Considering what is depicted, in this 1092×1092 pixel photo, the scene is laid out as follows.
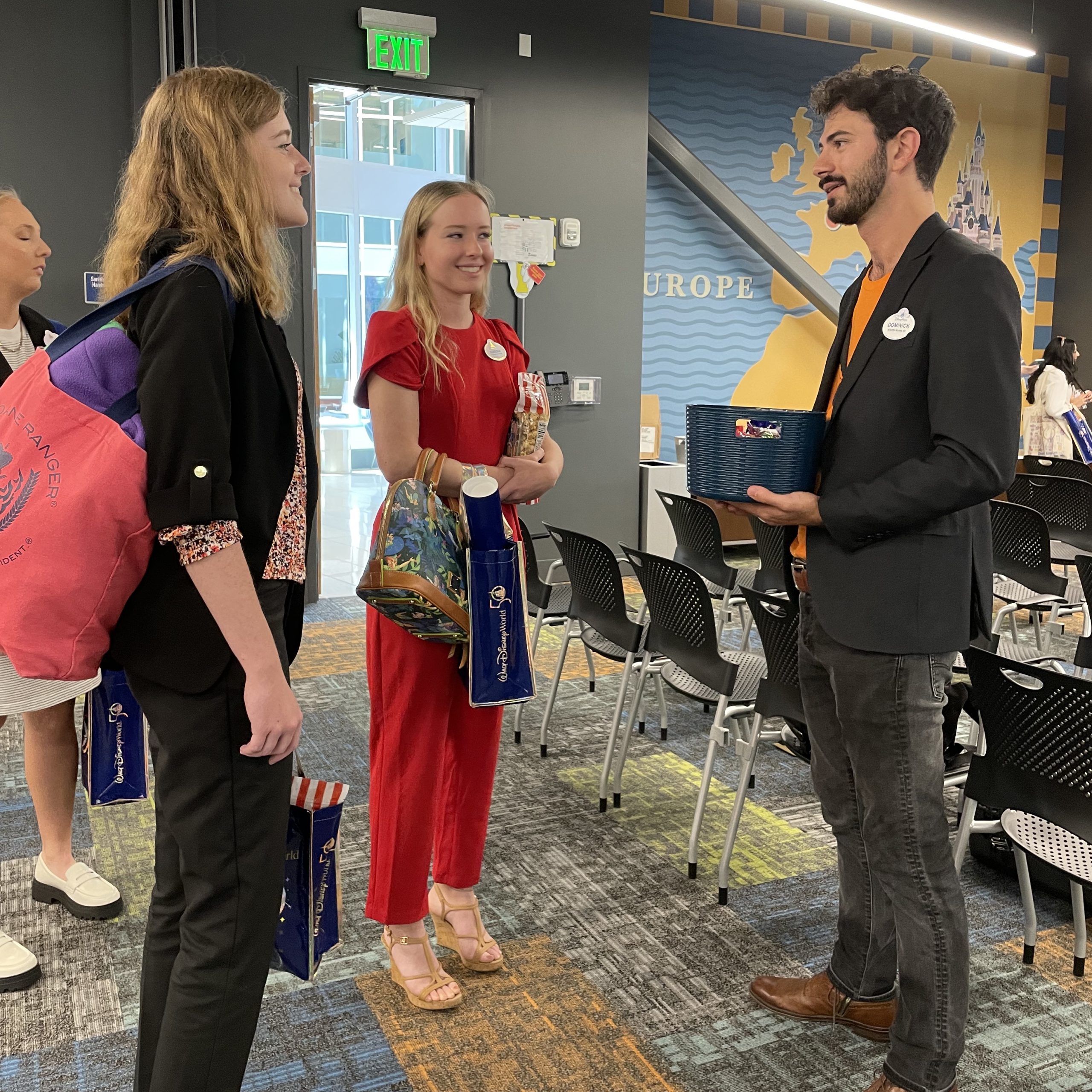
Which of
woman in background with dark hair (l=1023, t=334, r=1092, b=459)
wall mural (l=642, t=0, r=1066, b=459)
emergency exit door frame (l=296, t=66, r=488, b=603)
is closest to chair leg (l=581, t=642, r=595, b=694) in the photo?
emergency exit door frame (l=296, t=66, r=488, b=603)

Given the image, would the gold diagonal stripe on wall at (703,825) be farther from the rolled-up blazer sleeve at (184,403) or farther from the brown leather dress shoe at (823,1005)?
the rolled-up blazer sleeve at (184,403)

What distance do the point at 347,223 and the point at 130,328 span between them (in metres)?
4.99

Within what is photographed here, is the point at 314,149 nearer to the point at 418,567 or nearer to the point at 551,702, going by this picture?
the point at 551,702

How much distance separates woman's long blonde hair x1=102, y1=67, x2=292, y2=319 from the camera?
125 cm

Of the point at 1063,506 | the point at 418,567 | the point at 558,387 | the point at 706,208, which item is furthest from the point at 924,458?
the point at 706,208

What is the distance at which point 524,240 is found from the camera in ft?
19.9

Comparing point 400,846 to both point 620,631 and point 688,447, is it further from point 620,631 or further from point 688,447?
point 620,631

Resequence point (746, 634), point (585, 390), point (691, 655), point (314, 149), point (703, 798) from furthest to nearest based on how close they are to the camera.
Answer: point (585, 390)
point (314, 149)
point (746, 634)
point (691, 655)
point (703, 798)

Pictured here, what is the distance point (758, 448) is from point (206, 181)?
2.96ft

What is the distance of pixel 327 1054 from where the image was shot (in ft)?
6.50

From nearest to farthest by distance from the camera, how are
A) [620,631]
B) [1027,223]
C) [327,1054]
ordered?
1. [327,1054]
2. [620,631]
3. [1027,223]

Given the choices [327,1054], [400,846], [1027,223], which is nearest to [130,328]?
[400,846]

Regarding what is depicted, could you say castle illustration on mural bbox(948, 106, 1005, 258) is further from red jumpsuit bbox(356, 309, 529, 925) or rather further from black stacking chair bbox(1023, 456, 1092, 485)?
red jumpsuit bbox(356, 309, 529, 925)

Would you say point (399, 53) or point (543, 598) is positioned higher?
point (399, 53)
